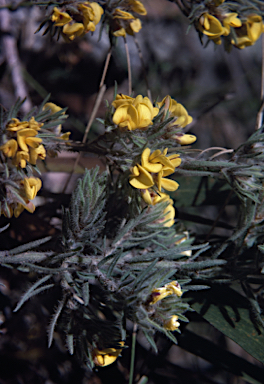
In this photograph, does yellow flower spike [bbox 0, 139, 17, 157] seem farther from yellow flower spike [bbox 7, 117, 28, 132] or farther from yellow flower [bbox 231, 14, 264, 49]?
yellow flower [bbox 231, 14, 264, 49]

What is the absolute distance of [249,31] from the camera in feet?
2.50

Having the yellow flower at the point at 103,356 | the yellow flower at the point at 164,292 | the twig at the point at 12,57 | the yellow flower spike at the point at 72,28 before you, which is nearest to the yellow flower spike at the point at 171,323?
the yellow flower at the point at 164,292

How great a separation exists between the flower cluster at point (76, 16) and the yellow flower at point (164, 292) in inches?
22.4

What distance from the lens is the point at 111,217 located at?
29.4 inches

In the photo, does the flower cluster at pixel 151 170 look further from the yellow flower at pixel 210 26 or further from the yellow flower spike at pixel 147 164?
the yellow flower at pixel 210 26

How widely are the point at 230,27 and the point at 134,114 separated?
1.53ft

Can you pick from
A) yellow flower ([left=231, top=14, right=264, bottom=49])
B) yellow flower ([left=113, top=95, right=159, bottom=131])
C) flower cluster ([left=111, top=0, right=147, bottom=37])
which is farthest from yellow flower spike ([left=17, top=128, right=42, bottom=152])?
yellow flower ([left=231, top=14, right=264, bottom=49])

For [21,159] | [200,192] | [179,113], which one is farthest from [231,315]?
[21,159]

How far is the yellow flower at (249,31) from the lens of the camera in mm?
755

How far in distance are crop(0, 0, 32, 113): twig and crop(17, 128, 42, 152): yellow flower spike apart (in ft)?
1.93

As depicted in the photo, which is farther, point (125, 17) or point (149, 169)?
point (125, 17)

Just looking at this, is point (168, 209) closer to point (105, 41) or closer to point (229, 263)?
point (229, 263)

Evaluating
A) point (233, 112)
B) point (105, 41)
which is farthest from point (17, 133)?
point (233, 112)

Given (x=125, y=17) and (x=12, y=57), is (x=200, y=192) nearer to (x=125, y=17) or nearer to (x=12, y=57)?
(x=125, y=17)
